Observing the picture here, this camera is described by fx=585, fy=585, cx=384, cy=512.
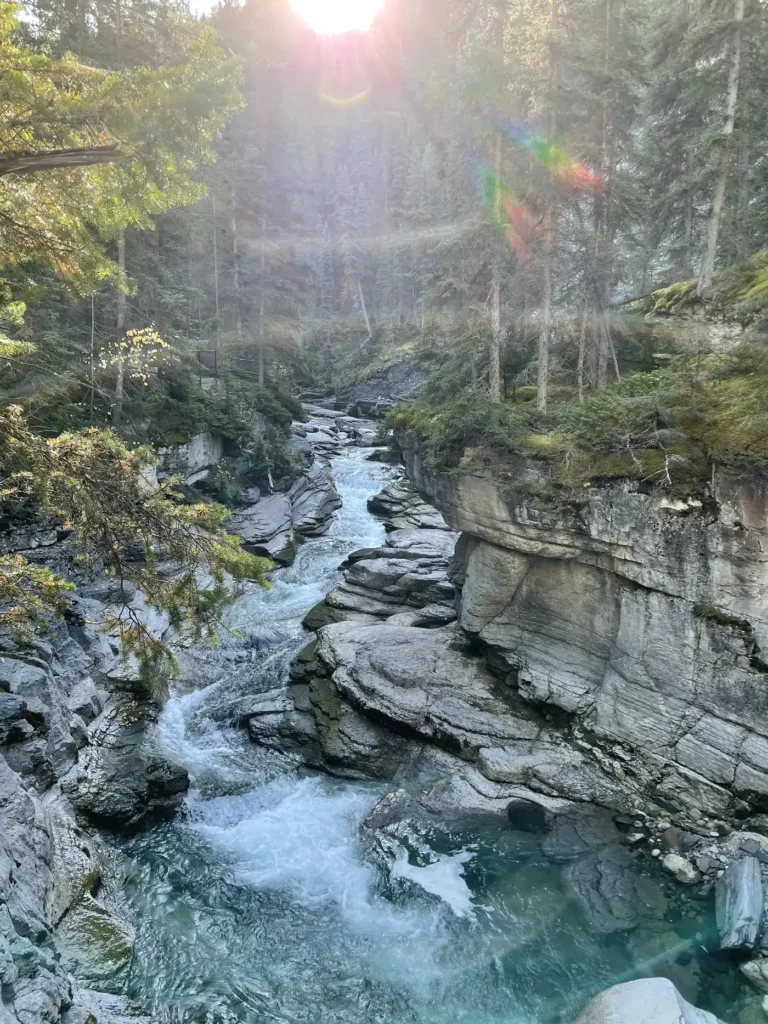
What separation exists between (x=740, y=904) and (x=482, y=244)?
16.7 m

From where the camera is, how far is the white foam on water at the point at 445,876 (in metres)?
10.4

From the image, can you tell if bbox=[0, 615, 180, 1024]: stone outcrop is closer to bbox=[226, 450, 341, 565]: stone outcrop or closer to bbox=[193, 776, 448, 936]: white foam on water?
bbox=[193, 776, 448, 936]: white foam on water

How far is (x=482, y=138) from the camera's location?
17203mm

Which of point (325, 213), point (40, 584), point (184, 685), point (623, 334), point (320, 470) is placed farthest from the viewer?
point (325, 213)

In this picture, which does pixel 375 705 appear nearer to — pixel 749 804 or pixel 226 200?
pixel 749 804

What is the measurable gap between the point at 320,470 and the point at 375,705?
2033cm

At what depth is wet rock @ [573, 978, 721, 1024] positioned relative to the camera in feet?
23.7

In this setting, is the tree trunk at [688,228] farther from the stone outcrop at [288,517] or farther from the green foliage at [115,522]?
the green foliage at [115,522]

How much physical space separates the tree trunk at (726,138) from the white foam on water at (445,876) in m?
17.6

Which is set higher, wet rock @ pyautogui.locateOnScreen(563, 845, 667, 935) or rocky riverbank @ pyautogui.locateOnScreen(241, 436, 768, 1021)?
rocky riverbank @ pyautogui.locateOnScreen(241, 436, 768, 1021)

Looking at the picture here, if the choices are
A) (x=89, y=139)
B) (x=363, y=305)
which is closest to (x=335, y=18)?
(x=363, y=305)

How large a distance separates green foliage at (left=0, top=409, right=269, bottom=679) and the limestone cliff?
25.8 feet

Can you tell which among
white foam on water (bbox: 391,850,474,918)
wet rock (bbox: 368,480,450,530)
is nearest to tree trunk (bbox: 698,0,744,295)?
wet rock (bbox: 368,480,450,530)

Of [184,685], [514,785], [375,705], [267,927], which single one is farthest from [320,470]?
[267,927]
